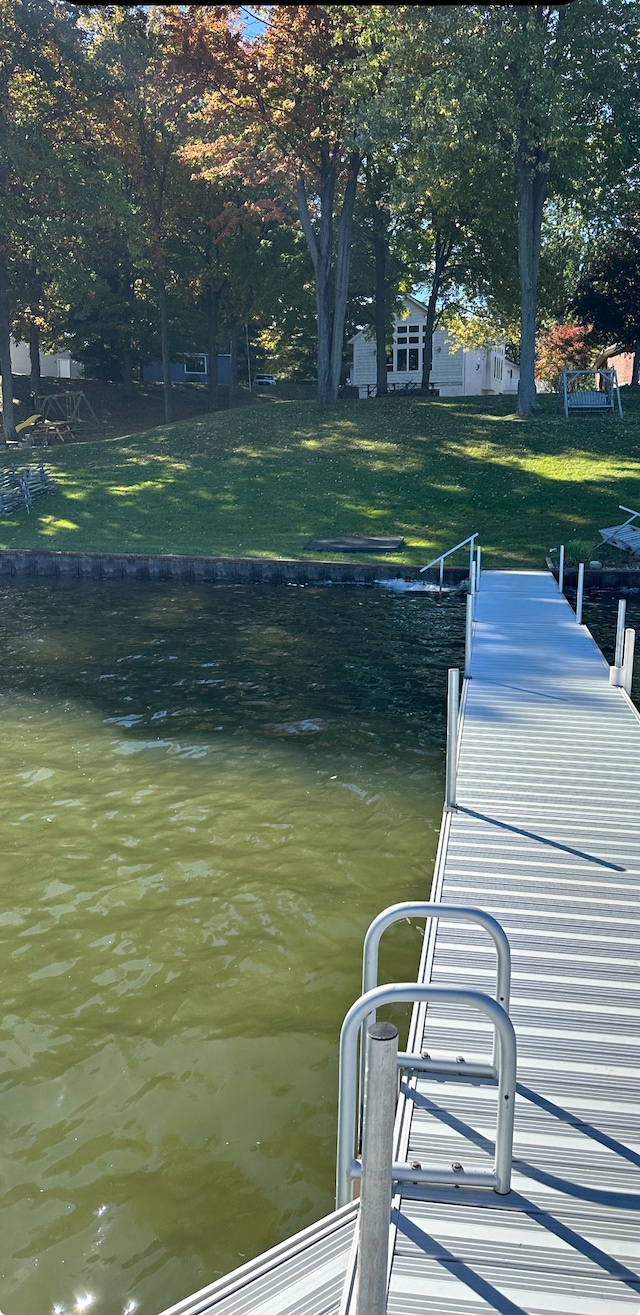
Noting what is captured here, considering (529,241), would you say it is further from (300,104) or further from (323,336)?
(300,104)

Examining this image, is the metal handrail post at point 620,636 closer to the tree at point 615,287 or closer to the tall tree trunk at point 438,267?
the tall tree trunk at point 438,267

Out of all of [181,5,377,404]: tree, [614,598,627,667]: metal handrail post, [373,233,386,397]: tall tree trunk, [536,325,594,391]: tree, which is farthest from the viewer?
[536,325,594,391]: tree

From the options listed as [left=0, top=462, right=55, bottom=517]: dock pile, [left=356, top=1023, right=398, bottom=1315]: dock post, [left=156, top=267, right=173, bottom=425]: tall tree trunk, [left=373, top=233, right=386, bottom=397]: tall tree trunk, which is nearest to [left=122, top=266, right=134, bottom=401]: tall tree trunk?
[left=156, top=267, right=173, bottom=425]: tall tree trunk

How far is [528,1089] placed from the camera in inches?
216

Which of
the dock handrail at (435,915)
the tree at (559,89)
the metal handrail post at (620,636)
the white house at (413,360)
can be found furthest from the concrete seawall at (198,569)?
the white house at (413,360)

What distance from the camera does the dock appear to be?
422 cm

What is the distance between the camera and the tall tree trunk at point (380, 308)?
46562 millimetres

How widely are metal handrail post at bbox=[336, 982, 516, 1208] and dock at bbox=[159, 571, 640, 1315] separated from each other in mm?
169

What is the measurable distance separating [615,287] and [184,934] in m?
47.3

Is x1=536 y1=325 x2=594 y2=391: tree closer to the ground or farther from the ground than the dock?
farther from the ground

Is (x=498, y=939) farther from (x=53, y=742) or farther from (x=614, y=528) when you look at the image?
(x=614, y=528)

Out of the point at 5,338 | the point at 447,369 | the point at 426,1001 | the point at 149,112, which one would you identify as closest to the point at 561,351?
the point at 447,369

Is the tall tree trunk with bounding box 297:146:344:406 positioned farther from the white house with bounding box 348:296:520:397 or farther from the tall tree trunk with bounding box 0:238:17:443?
the white house with bounding box 348:296:520:397

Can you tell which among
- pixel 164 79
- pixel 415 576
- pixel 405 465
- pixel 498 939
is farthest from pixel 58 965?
pixel 164 79
